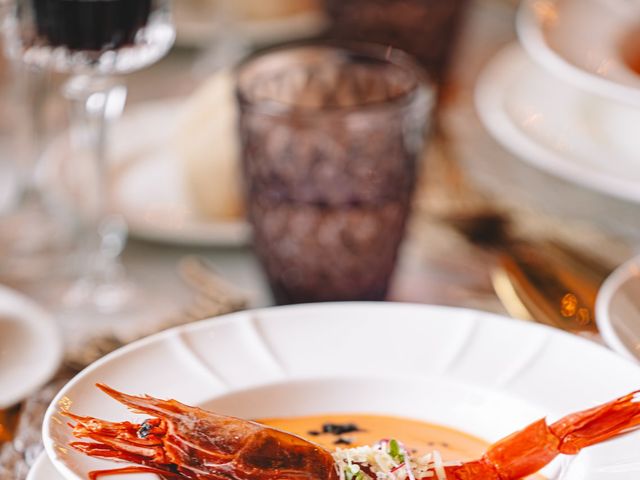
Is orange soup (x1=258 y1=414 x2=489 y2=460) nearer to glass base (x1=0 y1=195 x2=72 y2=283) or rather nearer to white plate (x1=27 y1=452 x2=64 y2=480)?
white plate (x1=27 y1=452 x2=64 y2=480)

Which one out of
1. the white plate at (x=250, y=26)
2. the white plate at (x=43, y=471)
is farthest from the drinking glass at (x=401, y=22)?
the white plate at (x=43, y=471)

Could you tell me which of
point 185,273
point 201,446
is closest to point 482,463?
point 201,446

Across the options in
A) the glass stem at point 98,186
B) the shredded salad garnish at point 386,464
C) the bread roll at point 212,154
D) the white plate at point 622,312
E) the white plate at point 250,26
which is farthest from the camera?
the white plate at point 250,26

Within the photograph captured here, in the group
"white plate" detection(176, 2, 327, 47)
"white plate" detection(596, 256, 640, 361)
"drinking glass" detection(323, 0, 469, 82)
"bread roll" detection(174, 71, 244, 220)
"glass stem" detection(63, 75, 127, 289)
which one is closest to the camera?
"white plate" detection(596, 256, 640, 361)

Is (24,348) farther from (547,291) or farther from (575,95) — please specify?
(575,95)

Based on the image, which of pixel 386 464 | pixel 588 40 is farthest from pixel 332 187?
pixel 386 464

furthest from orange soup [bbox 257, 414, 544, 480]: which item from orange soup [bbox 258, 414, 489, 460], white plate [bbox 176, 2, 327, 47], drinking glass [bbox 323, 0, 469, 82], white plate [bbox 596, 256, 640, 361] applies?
white plate [bbox 176, 2, 327, 47]

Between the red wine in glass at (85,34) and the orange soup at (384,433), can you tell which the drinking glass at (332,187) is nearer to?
→ the red wine in glass at (85,34)
